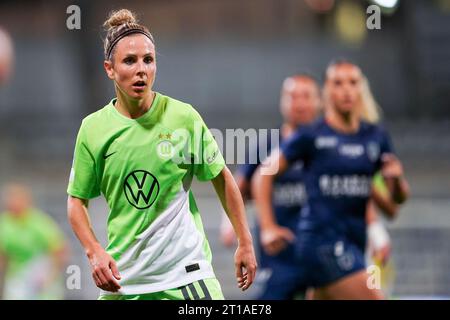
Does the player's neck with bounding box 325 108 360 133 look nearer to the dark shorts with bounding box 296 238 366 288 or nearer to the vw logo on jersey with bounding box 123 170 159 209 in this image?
the dark shorts with bounding box 296 238 366 288

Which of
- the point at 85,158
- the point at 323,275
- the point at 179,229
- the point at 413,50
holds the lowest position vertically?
the point at 323,275

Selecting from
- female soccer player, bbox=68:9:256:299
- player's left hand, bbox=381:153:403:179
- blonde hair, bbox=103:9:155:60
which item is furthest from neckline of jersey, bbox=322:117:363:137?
blonde hair, bbox=103:9:155:60

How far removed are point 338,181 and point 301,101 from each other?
1.65m

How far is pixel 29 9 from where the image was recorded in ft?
59.3

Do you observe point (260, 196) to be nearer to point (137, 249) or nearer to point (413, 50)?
point (137, 249)

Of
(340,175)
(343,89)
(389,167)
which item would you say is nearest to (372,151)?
(389,167)

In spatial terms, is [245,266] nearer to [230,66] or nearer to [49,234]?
[49,234]

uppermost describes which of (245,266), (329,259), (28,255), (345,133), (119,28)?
(119,28)

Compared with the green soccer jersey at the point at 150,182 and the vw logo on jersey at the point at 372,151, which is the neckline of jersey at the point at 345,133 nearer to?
the vw logo on jersey at the point at 372,151

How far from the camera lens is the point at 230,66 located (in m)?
17.2

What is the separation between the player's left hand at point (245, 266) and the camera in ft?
14.6
